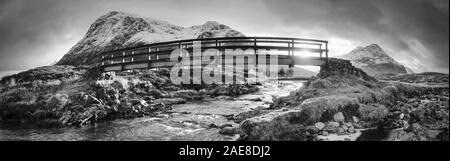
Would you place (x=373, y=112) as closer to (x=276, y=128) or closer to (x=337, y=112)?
(x=337, y=112)

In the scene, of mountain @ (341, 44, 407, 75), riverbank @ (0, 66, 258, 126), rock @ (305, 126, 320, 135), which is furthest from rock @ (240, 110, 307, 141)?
mountain @ (341, 44, 407, 75)

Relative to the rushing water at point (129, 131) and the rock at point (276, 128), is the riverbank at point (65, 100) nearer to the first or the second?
the rushing water at point (129, 131)

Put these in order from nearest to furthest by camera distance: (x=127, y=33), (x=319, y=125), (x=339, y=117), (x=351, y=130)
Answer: (x=351, y=130) → (x=319, y=125) → (x=339, y=117) → (x=127, y=33)

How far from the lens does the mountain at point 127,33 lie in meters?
120

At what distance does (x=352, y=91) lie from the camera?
11.0 metres

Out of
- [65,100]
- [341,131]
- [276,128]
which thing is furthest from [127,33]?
[341,131]

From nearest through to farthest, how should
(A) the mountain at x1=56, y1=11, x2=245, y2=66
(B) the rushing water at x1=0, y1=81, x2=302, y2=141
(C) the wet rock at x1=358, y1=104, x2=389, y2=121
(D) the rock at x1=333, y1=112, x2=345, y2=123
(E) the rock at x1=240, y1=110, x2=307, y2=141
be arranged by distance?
(E) the rock at x1=240, y1=110, x2=307, y2=141 → (D) the rock at x1=333, y1=112, x2=345, y2=123 → (C) the wet rock at x1=358, y1=104, x2=389, y2=121 → (B) the rushing water at x1=0, y1=81, x2=302, y2=141 → (A) the mountain at x1=56, y1=11, x2=245, y2=66

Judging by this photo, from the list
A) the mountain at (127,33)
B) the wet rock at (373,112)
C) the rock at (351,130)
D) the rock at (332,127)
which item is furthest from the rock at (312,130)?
the mountain at (127,33)

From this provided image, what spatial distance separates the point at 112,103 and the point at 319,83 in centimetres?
1433

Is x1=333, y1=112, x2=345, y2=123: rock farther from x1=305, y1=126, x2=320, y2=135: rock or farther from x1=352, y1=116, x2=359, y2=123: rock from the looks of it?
x1=305, y1=126, x2=320, y2=135: rock

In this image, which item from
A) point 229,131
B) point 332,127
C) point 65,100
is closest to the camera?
point 332,127

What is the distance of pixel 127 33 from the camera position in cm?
13825

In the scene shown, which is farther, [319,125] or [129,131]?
[129,131]

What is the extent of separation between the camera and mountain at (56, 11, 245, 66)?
11975 cm
